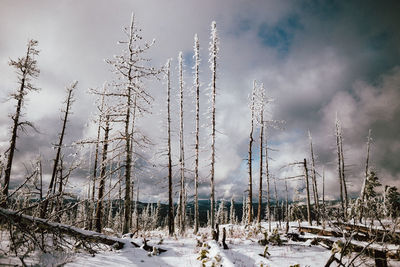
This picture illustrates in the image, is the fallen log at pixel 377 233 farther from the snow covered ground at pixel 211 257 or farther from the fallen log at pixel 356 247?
the snow covered ground at pixel 211 257

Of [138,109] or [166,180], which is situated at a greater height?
[138,109]

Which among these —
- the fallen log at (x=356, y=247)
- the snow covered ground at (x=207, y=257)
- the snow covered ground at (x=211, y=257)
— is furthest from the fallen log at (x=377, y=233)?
the snow covered ground at (x=211, y=257)

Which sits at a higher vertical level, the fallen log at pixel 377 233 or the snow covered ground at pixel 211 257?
the fallen log at pixel 377 233

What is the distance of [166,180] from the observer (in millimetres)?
17172

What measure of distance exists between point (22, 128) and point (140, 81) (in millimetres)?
10044

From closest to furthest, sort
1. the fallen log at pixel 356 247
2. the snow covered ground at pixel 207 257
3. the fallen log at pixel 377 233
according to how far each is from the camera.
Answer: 1. the fallen log at pixel 377 233
2. the snow covered ground at pixel 207 257
3. the fallen log at pixel 356 247

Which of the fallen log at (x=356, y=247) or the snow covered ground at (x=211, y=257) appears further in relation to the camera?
the fallen log at (x=356, y=247)

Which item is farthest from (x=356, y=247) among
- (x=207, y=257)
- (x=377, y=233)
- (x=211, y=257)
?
(x=207, y=257)

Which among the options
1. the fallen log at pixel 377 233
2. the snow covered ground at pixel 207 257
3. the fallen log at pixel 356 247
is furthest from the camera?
the fallen log at pixel 356 247

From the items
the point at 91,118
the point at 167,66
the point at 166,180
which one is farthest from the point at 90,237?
the point at 167,66

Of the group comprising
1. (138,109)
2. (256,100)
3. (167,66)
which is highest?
(167,66)

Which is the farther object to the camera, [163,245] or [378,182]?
[378,182]

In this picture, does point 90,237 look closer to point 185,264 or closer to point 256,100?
point 185,264

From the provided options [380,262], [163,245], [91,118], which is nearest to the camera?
[380,262]
